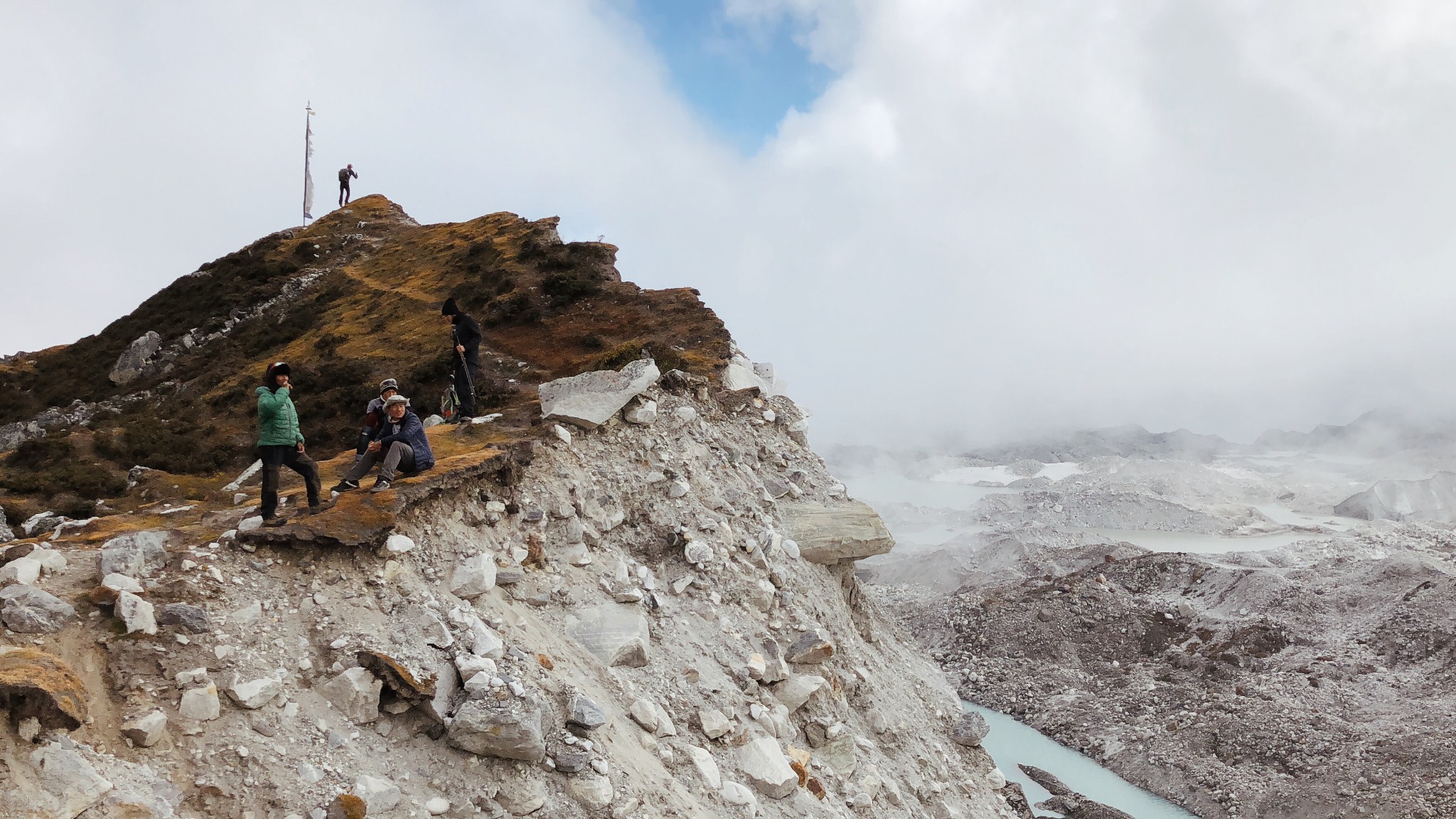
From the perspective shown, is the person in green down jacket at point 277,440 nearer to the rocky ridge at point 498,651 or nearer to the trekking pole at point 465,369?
the rocky ridge at point 498,651

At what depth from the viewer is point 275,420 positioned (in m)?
10.1

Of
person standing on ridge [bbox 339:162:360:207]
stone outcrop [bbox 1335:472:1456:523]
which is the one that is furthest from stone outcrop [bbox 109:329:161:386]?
stone outcrop [bbox 1335:472:1456:523]

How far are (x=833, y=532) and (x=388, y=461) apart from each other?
10371 mm

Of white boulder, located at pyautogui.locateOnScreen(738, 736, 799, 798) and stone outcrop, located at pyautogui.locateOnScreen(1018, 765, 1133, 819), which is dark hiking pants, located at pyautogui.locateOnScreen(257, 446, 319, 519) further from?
stone outcrop, located at pyautogui.locateOnScreen(1018, 765, 1133, 819)

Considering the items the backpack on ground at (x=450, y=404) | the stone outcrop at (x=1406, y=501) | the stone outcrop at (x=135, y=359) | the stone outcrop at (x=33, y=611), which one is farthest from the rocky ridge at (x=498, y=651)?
the stone outcrop at (x=1406, y=501)

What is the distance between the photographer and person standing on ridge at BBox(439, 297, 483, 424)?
16531mm

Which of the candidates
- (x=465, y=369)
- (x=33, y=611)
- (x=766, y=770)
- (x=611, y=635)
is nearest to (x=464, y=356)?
(x=465, y=369)

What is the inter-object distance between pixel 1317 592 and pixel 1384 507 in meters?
61.5

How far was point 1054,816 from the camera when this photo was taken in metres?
24.3

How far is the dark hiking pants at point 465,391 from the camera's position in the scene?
1655 cm

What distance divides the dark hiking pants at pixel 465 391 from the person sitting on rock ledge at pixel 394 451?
15.0ft

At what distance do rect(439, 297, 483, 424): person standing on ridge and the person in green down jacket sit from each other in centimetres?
549

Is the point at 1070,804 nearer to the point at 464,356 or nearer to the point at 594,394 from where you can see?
the point at 594,394

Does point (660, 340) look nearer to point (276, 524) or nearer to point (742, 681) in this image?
point (742, 681)
